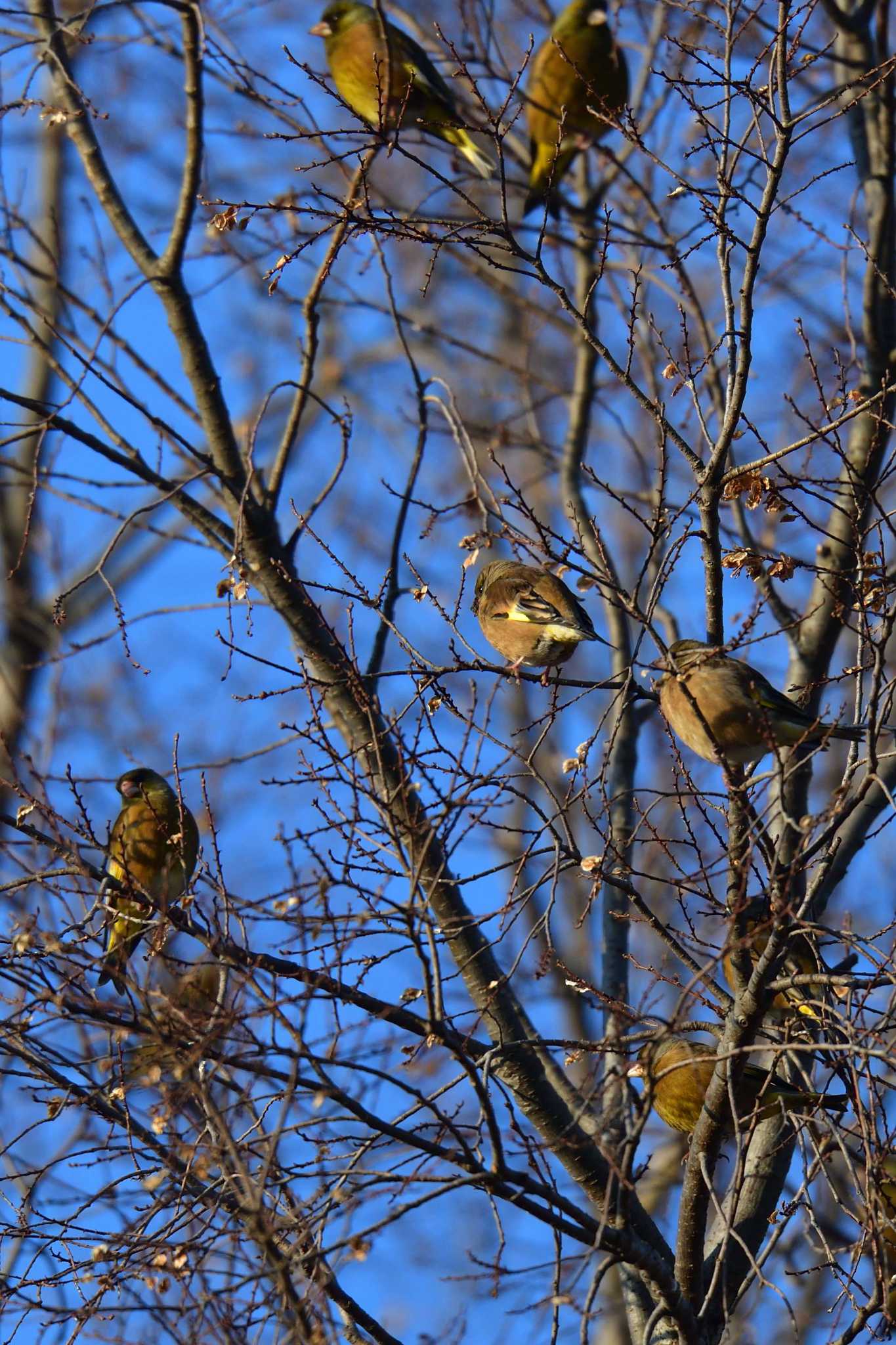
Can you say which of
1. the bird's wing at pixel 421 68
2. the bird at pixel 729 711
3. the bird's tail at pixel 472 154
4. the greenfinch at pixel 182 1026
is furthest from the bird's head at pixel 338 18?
the greenfinch at pixel 182 1026

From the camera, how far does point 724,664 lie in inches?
206

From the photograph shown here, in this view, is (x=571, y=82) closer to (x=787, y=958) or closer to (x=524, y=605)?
(x=524, y=605)

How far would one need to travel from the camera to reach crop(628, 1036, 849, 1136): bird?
3664mm

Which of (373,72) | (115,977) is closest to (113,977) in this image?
(115,977)

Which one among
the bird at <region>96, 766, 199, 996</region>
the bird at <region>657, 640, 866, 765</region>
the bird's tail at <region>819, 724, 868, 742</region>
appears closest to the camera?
the bird's tail at <region>819, 724, 868, 742</region>

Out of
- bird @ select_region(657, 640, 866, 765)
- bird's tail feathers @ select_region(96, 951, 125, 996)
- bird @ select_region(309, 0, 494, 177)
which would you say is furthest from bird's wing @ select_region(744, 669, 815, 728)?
bird @ select_region(309, 0, 494, 177)

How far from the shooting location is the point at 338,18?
8.42m

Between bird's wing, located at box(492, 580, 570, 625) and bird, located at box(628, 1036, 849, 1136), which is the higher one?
bird's wing, located at box(492, 580, 570, 625)

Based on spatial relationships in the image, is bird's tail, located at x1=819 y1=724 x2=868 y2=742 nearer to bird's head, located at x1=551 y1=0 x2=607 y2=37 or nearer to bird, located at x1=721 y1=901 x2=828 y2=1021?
bird, located at x1=721 y1=901 x2=828 y2=1021

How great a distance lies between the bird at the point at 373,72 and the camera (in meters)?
7.50

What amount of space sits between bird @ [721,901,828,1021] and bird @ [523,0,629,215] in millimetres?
4369

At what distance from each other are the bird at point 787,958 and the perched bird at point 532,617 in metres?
1.29

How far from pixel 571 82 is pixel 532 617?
3.92m

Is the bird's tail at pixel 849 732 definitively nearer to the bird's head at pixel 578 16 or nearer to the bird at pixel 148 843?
the bird at pixel 148 843
